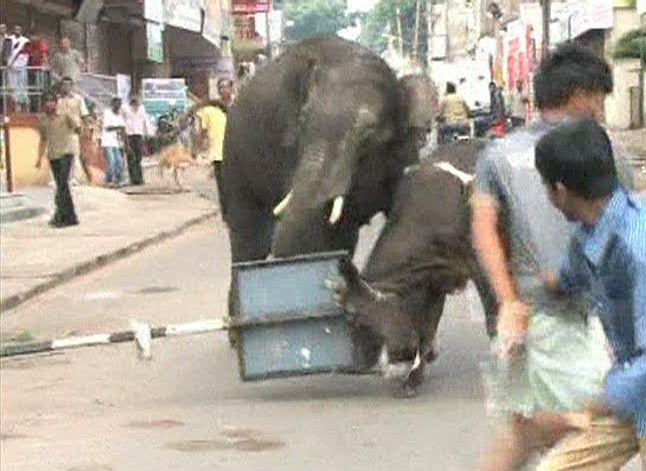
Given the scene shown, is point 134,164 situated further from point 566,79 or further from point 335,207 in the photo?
point 566,79

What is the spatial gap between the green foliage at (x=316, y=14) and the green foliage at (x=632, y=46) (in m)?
101

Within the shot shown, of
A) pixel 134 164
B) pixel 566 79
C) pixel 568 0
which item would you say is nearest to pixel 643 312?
pixel 566 79

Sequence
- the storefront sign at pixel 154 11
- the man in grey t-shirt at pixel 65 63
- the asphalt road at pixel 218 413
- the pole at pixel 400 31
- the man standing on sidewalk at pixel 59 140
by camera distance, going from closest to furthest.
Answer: the asphalt road at pixel 218 413 → the man standing on sidewalk at pixel 59 140 → the man in grey t-shirt at pixel 65 63 → the storefront sign at pixel 154 11 → the pole at pixel 400 31

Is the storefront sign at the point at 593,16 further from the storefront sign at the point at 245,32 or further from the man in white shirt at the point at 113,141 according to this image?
the man in white shirt at the point at 113,141

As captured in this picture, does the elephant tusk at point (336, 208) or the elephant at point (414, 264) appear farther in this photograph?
the elephant tusk at point (336, 208)

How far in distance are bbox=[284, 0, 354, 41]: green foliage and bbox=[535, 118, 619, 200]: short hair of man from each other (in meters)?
141

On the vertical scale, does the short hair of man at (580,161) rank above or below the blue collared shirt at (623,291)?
above

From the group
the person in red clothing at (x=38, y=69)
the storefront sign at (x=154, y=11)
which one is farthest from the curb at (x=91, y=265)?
the storefront sign at (x=154, y=11)

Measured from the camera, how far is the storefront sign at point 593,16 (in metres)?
53.5

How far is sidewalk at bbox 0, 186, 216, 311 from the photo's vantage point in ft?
52.4

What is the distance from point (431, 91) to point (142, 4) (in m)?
31.7

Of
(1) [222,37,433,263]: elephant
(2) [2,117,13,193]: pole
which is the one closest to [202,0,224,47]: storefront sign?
(2) [2,117,13,193]: pole

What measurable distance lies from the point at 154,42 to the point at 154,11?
3.97 meters

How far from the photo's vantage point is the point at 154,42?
45.3 metres
